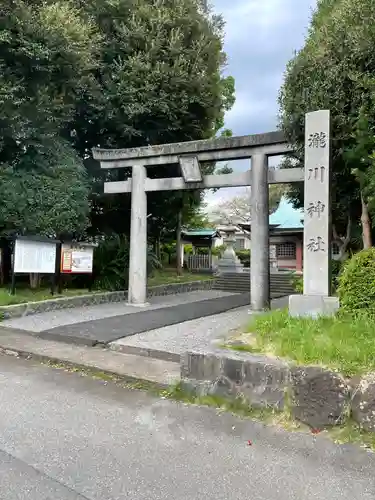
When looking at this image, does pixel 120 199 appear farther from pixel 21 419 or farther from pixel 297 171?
pixel 21 419

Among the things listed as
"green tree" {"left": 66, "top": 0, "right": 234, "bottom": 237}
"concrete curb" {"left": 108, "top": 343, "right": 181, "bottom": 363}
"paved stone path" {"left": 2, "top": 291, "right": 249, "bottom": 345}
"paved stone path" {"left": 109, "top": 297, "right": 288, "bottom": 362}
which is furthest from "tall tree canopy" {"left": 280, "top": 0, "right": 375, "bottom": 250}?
"green tree" {"left": 66, "top": 0, "right": 234, "bottom": 237}

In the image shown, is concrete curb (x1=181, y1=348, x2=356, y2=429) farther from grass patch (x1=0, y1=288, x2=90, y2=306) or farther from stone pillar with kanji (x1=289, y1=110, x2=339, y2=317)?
grass patch (x1=0, y1=288, x2=90, y2=306)

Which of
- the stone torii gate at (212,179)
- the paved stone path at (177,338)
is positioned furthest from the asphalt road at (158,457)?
the stone torii gate at (212,179)

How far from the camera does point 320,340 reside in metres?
4.16

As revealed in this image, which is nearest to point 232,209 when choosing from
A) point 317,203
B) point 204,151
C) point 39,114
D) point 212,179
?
point 212,179

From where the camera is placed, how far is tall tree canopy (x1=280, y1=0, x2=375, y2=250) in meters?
6.80

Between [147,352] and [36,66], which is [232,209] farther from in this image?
[147,352]

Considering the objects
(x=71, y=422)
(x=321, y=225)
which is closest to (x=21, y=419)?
(x=71, y=422)

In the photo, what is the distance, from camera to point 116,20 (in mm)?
13297

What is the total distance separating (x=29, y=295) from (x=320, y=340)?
859 cm

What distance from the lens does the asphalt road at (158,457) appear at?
8.87 feet

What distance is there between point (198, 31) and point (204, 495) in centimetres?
1445

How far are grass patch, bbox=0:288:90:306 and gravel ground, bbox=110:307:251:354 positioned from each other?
152 inches

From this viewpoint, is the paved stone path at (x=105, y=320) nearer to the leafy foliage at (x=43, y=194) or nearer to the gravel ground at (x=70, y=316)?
the gravel ground at (x=70, y=316)
